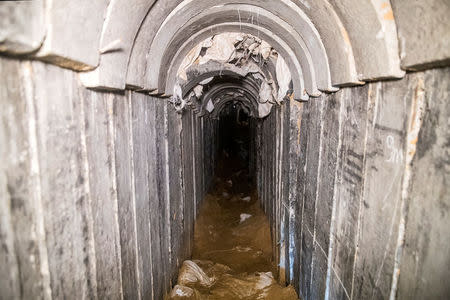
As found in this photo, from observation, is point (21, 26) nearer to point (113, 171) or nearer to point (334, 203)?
point (113, 171)

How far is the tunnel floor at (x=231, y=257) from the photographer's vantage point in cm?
418

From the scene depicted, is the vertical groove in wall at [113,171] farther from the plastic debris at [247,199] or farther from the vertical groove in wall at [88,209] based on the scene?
the plastic debris at [247,199]

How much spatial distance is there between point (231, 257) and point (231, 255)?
9 cm

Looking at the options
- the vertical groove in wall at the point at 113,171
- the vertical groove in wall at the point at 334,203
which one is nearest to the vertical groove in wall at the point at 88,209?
the vertical groove in wall at the point at 113,171

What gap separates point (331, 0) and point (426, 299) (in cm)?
189

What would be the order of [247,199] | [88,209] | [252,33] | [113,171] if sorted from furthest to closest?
[247,199] → [252,33] → [113,171] → [88,209]

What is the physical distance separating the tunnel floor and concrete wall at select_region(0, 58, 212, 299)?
1.77 m

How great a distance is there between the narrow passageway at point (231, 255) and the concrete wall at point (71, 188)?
1.76 meters

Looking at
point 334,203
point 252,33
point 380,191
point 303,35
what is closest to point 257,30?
point 252,33

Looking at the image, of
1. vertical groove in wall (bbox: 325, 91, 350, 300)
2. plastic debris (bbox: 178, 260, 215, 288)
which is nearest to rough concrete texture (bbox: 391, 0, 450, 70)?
vertical groove in wall (bbox: 325, 91, 350, 300)

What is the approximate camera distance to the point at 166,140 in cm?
360

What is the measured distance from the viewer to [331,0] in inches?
72.9

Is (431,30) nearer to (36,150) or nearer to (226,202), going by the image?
(36,150)

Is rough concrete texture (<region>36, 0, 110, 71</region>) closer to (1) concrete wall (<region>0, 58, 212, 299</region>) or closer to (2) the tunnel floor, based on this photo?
(1) concrete wall (<region>0, 58, 212, 299</region>)
